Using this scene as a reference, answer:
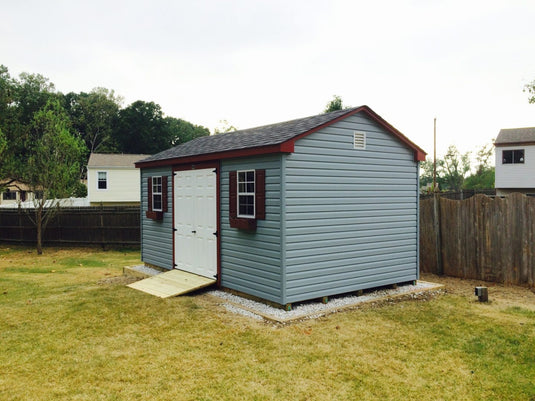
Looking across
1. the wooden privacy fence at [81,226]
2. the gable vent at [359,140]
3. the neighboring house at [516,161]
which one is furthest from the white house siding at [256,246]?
the neighboring house at [516,161]

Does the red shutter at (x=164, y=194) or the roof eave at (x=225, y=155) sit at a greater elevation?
the roof eave at (x=225, y=155)

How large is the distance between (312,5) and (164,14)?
4.61 m

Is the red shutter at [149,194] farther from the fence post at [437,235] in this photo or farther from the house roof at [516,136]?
the house roof at [516,136]

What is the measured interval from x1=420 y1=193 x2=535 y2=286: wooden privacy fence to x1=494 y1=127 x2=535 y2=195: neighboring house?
20580 millimetres

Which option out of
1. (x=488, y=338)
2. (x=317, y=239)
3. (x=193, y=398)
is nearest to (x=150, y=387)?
(x=193, y=398)

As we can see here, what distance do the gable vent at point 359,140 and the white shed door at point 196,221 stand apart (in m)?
2.94

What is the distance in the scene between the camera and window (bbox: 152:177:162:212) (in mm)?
10945

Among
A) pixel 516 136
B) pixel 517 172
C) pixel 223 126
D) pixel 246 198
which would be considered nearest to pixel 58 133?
pixel 246 198

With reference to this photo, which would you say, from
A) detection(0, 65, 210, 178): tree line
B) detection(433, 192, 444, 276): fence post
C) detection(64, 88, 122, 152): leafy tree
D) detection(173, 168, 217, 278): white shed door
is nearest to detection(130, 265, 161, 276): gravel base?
detection(173, 168, 217, 278): white shed door

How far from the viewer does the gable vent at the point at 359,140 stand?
8.17 metres

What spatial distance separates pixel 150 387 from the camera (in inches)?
176

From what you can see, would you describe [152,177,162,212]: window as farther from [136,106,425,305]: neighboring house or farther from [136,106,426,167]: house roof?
[136,106,426,167]: house roof

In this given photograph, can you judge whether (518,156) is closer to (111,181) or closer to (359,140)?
(359,140)

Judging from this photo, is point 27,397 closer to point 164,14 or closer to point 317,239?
point 317,239
